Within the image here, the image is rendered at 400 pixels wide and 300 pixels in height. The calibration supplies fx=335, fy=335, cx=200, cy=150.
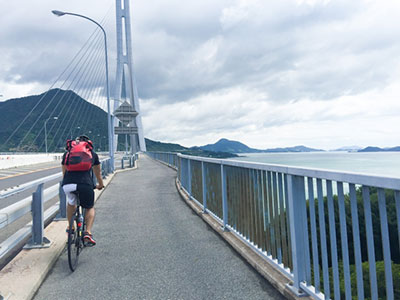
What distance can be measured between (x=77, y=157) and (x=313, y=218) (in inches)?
116

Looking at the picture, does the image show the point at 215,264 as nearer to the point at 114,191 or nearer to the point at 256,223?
the point at 256,223

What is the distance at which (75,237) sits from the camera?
4.30m

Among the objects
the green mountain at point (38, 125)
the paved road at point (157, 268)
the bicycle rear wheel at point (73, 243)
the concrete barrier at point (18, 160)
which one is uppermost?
the green mountain at point (38, 125)

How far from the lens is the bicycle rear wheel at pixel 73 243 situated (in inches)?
157

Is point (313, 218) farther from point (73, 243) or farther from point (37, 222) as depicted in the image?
point (37, 222)

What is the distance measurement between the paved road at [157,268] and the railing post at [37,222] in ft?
1.28

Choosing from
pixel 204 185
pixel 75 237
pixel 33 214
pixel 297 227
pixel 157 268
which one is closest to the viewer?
pixel 297 227

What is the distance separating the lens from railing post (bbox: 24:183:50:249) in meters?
4.59

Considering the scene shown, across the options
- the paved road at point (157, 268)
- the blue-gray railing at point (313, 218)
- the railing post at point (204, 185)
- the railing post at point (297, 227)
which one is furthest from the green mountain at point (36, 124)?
the railing post at point (297, 227)

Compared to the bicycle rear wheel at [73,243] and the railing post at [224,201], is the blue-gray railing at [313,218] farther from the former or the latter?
the bicycle rear wheel at [73,243]

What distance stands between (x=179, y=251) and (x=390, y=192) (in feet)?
10.5

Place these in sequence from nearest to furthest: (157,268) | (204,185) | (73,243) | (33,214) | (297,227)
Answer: (297,227)
(157,268)
(73,243)
(33,214)
(204,185)

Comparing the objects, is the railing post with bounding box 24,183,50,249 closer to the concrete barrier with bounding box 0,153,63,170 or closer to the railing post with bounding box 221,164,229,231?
the railing post with bounding box 221,164,229,231

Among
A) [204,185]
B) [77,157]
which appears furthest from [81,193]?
A: [204,185]
